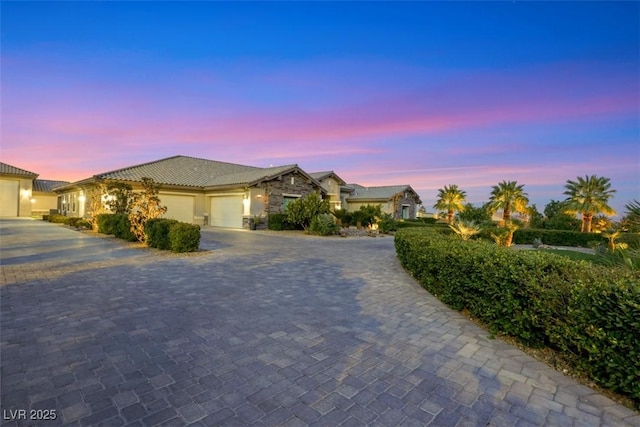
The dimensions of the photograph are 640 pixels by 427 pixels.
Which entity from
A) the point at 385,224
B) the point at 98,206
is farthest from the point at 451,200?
the point at 98,206

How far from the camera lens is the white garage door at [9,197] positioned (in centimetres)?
2916

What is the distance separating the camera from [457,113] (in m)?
14.7

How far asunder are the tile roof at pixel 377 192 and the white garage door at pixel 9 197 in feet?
117

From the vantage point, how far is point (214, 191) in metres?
24.3

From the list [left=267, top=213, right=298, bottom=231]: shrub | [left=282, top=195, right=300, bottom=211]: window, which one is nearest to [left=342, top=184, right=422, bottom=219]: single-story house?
[left=282, top=195, right=300, bottom=211]: window

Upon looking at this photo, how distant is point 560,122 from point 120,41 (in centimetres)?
1911

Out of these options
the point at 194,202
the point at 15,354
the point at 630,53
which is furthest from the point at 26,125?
the point at 630,53

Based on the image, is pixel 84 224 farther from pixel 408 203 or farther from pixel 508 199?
pixel 508 199

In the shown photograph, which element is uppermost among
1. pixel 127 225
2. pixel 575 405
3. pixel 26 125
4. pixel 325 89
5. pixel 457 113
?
pixel 325 89

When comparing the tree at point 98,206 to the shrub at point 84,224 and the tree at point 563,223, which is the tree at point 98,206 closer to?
the shrub at point 84,224

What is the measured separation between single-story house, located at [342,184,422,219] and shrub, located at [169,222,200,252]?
25426 mm

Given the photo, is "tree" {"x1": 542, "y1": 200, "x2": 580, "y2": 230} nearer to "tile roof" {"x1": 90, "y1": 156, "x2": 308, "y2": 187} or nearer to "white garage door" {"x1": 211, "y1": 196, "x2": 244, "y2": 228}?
"tile roof" {"x1": 90, "y1": 156, "x2": 308, "y2": 187}

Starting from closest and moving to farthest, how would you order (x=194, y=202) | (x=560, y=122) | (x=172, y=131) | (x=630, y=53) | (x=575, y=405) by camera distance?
(x=575, y=405) → (x=630, y=53) → (x=560, y=122) → (x=172, y=131) → (x=194, y=202)

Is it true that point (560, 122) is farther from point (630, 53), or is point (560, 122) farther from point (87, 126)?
point (87, 126)
